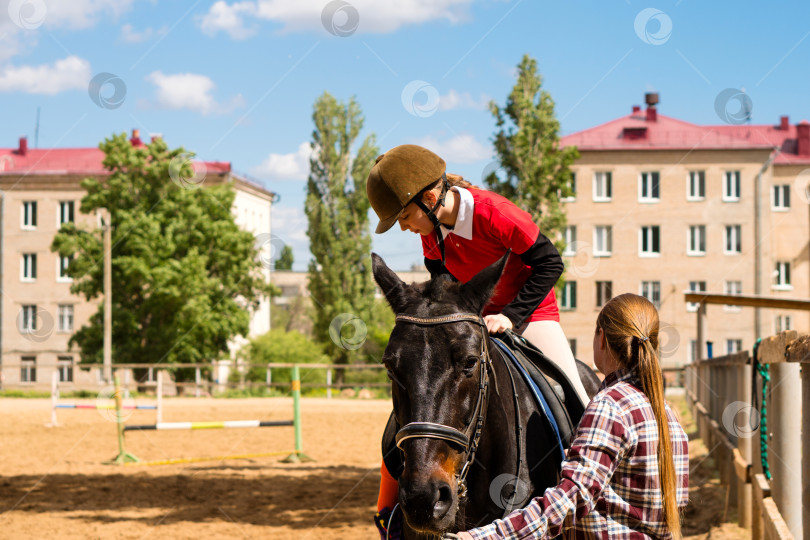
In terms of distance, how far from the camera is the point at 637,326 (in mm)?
2494

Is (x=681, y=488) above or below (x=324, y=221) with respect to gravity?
below

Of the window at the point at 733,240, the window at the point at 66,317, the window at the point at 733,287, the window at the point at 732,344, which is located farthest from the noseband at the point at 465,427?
the window at the point at 66,317

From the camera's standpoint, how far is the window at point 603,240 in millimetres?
49156

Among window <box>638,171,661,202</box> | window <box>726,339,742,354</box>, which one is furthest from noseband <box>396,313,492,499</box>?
window <box>638,171,661,202</box>

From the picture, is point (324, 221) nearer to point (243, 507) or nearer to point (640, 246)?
point (640, 246)

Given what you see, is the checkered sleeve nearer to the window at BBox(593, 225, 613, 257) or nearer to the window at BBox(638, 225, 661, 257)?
the window at BBox(593, 225, 613, 257)

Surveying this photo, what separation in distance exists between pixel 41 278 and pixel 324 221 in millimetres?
20881

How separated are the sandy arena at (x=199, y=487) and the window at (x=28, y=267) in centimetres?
3551

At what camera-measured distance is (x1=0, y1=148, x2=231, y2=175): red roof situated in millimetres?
53047

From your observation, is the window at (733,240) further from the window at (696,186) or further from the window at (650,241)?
the window at (650,241)

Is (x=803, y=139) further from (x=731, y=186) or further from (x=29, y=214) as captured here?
(x=29, y=214)

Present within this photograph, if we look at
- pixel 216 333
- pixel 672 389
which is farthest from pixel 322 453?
pixel 672 389

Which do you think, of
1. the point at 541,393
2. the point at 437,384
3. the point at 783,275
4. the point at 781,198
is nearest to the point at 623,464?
the point at 437,384

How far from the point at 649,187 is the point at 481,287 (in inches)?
1905
